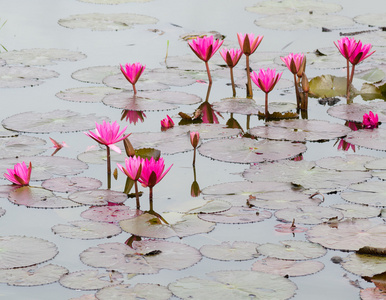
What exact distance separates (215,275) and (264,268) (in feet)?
0.60

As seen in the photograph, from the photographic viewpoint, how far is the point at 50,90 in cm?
484

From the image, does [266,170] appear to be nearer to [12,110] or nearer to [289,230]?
[289,230]

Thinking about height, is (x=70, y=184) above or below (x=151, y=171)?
below

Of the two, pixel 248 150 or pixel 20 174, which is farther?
pixel 248 150

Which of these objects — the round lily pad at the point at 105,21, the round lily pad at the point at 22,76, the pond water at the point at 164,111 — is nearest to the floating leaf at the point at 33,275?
the pond water at the point at 164,111

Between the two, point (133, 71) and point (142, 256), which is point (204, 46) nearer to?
point (133, 71)

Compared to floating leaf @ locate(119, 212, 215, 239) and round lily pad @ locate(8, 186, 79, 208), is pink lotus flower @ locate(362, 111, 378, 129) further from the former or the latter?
round lily pad @ locate(8, 186, 79, 208)

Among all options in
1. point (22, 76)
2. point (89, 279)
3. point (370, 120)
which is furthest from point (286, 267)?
point (22, 76)

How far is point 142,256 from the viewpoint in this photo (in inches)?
109

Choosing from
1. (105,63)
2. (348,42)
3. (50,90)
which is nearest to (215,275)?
(348,42)

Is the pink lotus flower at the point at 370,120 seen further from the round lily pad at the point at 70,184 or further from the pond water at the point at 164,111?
the round lily pad at the point at 70,184

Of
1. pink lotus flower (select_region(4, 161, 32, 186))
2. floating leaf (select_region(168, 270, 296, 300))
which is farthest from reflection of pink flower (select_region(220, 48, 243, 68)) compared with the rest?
floating leaf (select_region(168, 270, 296, 300))

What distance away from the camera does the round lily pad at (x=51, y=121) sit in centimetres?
409

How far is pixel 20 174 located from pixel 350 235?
4.63 feet
